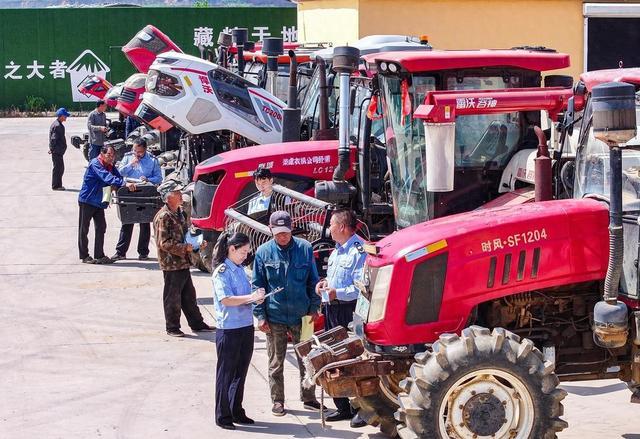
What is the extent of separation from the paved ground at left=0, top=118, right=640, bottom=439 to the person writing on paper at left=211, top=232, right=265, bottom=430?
216mm

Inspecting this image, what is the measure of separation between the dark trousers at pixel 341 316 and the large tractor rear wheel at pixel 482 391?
1868mm

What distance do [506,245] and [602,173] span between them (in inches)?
37.0

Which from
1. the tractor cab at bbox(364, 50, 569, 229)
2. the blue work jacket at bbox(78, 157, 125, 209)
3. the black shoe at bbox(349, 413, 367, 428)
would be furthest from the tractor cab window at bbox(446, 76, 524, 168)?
the blue work jacket at bbox(78, 157, 125, 209)

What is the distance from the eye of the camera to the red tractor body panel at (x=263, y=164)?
1400cm

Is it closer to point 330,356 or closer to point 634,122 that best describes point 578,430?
point 330,356

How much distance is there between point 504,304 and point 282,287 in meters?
2.01

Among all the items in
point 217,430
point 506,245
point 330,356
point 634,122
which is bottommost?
point 217,430

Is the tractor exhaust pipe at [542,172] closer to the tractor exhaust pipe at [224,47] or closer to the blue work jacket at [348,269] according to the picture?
the blue work jacket at [348,269]

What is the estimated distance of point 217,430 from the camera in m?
9.42

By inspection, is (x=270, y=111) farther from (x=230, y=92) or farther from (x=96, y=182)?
(x=96, y=182)

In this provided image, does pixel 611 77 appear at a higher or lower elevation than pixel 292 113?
higher

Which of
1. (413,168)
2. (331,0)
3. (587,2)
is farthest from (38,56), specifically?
(413,168)

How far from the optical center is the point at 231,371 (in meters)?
9.53

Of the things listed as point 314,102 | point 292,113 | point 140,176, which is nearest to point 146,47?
point 140,176
